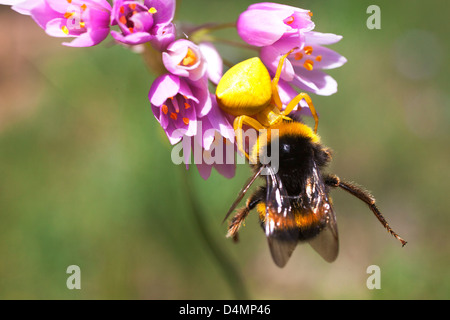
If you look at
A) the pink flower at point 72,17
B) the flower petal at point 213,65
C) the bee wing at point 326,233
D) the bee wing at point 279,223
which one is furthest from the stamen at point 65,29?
the bee wing at point 326,233

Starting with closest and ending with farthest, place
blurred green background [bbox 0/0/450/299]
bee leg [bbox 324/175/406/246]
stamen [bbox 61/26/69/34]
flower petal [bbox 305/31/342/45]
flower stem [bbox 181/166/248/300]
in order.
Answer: stamen [bbox 61/26/69/34] → bee leg [bbox 324/175/406/246] → flower petal [bbox 305/31/342/45] → flower stem [bbox 181/166/248/300] → blurred green background [bbox 0/0/450/299]

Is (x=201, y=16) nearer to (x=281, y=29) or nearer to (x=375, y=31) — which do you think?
(x=375, y=31)

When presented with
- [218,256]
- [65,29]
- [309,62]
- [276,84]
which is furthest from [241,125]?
[218,256]

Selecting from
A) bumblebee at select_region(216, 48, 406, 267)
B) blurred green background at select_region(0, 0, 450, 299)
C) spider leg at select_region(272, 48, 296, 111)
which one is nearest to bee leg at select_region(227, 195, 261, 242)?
bumblebee at select_region(216, 48, 406, 267)

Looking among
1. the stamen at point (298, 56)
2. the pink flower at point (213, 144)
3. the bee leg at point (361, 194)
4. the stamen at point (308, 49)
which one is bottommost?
the bee leg at point (361, 194)

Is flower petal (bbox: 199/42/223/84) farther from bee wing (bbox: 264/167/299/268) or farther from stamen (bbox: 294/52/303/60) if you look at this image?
bee wing (bbox: 264/167/299/268)

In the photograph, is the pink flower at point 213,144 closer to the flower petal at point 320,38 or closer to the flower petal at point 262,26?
the flower petal at point 262,26
